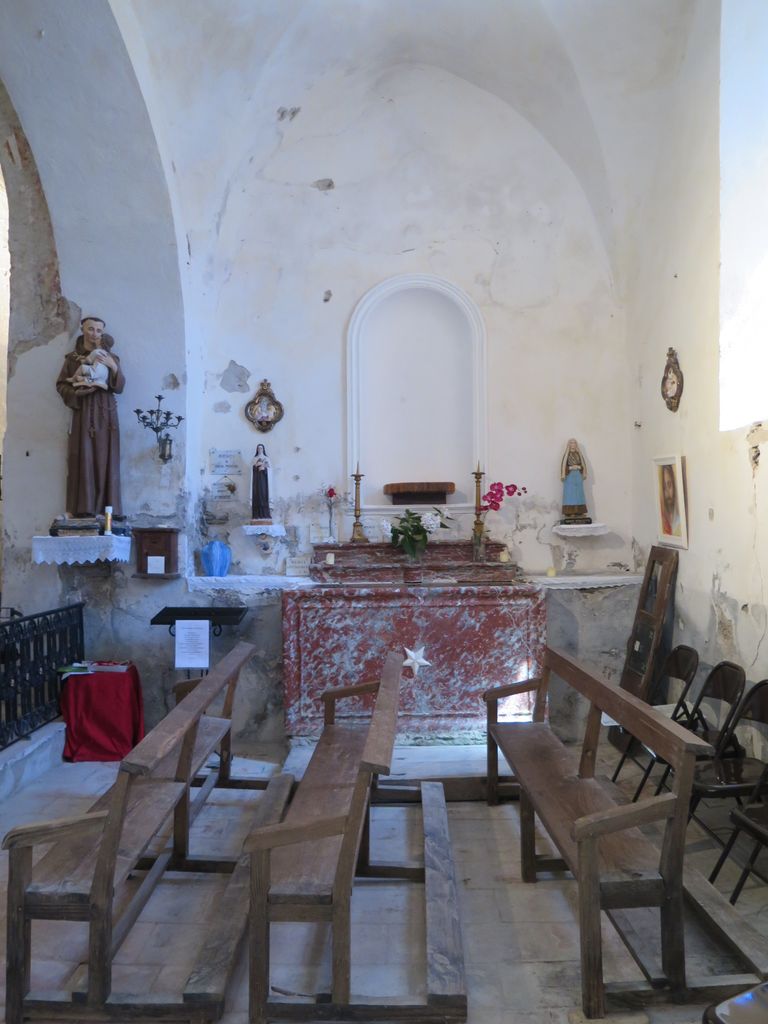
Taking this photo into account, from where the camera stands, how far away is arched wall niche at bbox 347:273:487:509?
6.68 metres

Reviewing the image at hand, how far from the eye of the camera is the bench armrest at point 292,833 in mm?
2406

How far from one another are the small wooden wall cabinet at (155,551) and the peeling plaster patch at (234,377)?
1468 millimetres

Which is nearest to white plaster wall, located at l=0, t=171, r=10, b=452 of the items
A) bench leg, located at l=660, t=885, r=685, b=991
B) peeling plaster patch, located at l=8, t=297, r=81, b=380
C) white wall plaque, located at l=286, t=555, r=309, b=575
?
peeling plaster patch, located at l=8, t=297, r=81, b=380

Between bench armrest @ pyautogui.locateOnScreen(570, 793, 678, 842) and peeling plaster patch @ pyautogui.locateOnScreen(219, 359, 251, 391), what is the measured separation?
16.3 feet

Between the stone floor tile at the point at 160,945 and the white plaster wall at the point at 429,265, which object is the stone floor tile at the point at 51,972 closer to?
the stone floor tile at the point at 160,945

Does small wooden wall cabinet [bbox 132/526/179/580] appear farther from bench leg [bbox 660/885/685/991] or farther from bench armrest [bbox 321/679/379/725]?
bench leg [bbox 660/885/685/991]

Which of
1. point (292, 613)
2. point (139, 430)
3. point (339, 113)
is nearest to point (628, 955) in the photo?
point (292, 613)

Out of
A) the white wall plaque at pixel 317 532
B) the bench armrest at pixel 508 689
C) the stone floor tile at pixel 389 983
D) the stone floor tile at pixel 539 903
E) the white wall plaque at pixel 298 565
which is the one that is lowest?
the stone floor tile at pixel 539 903

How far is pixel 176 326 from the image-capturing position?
19.5 feet

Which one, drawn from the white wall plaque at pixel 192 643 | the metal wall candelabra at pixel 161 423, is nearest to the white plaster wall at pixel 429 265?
the metal wall candelabra at pixel 161 423

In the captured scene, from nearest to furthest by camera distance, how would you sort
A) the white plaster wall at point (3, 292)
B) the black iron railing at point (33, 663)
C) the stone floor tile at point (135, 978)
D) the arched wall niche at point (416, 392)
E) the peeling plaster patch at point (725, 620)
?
1. the stone floor tile at point (135, 978)
2. the peeling plaster patch at point (725, 620)
3. the black iron railing at point (33, 663)
4. the arched wall niche at point (416, 392)
5. the white plaster wall at point (3, 292)

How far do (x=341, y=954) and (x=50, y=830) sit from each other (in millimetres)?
1085

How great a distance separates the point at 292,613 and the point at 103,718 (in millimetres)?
1566

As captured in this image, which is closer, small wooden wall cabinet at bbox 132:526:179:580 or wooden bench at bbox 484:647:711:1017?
wooden bench at bbox 484:647:711:1017
